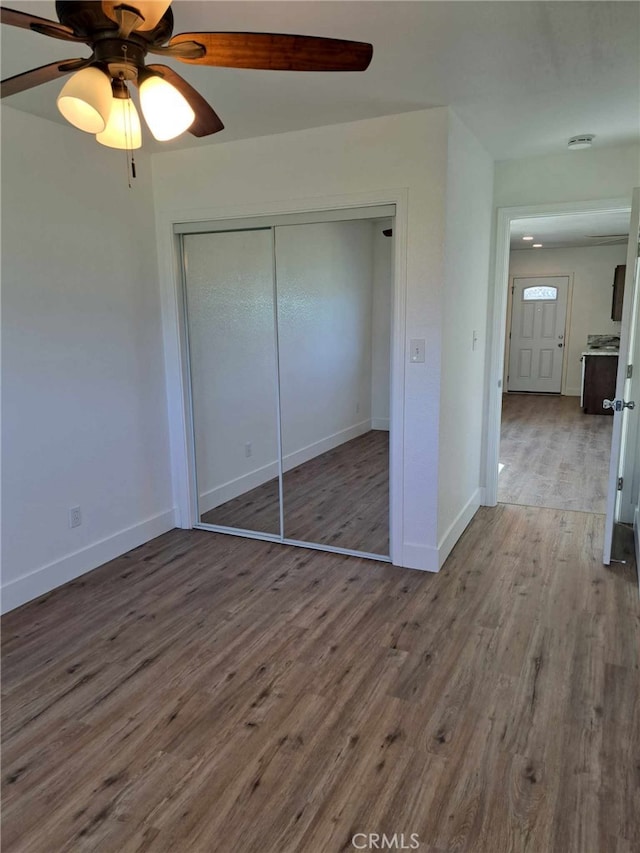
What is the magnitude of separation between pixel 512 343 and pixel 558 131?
7.09 meters

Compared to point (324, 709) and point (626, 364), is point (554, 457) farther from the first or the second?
point (324, 709)

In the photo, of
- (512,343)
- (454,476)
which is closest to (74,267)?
(454,476)

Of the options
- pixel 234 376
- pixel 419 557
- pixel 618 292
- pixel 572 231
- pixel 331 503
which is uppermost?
pixel 572 231

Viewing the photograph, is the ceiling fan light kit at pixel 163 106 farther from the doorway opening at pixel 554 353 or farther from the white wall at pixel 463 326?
the doorway opening at pixel 554 353

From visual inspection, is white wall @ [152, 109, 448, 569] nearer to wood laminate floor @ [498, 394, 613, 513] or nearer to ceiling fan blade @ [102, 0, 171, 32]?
wood laminate floor @ [498, 394, 613, 513]

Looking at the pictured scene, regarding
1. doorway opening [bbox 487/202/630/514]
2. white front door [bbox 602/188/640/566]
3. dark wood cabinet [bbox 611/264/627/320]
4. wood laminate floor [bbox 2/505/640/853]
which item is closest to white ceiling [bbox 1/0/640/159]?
white front door [bbox 602/188/640/566]

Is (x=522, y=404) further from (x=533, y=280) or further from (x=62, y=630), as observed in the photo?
(x=62, y=630)

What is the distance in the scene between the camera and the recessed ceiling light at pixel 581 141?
3.33 meters

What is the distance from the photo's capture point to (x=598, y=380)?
805cm

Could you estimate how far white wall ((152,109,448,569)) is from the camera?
9.56 ft

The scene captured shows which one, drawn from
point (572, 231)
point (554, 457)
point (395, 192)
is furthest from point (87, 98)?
point (572, 231)

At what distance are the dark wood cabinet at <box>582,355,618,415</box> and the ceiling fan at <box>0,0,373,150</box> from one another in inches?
299

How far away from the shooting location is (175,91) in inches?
60.6

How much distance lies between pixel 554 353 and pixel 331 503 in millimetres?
7319
